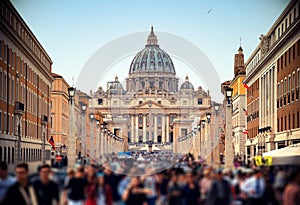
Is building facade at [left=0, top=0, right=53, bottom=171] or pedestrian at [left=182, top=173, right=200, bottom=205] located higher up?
building facade at [left=0, top=0, right=53, bottom=171]

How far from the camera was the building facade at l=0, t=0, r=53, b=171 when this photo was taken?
60.9m

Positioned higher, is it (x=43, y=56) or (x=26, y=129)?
(x=43, y=56)

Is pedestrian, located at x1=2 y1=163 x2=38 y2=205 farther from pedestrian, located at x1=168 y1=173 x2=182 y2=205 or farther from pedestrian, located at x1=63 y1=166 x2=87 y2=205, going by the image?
pedestrian, located at x1=168 y1=173 x2=182 y2=205

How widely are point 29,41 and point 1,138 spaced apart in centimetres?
2205

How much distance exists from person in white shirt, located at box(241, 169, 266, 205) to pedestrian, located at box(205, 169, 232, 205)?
904 mm

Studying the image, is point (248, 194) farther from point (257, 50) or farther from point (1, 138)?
point (257, 50)

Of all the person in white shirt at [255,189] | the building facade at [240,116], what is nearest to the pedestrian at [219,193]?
the person in white shirt at [255,189]

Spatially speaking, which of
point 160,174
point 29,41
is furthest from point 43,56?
point 160,174

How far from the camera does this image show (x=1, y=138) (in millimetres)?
59250

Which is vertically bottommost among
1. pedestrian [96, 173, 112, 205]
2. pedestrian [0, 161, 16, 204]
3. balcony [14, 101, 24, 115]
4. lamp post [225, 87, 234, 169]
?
pedestrian [96, 173, 112, 205]

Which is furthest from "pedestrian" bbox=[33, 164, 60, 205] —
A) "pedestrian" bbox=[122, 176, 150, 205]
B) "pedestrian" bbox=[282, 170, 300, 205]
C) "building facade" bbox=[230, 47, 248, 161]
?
"building facade" bbox=[230, 47, 248, 161]

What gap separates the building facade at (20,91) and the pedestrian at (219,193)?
3561 centimetres

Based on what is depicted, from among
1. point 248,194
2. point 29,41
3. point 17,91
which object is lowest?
point 248,194

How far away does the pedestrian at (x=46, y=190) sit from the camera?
1836 centimetres
